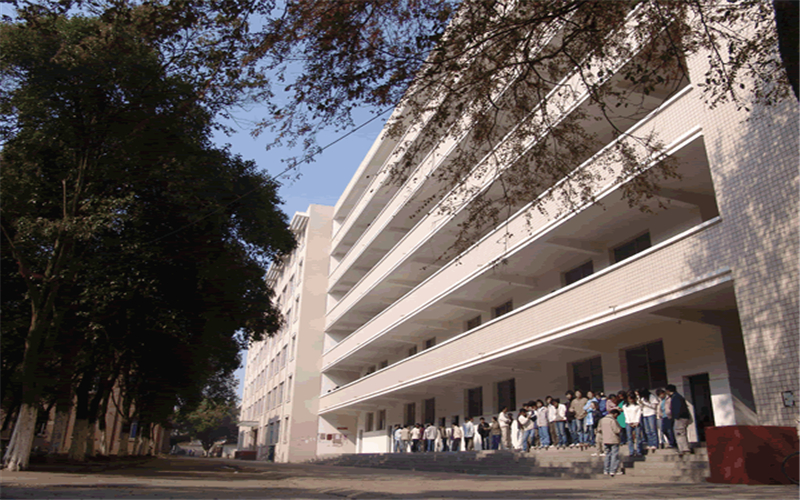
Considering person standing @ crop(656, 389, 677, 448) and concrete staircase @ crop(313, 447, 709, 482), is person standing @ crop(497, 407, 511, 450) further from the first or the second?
person standing @ crop(656, 389, 677, 448)

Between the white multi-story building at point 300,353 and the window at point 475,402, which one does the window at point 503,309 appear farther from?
the white multi-story building at point 300,353

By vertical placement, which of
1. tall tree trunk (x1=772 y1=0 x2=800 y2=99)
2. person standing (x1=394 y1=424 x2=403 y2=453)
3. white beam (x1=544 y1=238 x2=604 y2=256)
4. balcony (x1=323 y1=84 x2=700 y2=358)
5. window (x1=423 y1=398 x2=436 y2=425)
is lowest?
person standing (x1=394 y1=424 x2=403 y2=453)

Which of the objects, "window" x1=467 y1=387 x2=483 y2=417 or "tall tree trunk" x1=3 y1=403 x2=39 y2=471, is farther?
"window" x1=467 y1=387 x2=483 y2=417

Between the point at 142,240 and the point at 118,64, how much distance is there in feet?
12.6

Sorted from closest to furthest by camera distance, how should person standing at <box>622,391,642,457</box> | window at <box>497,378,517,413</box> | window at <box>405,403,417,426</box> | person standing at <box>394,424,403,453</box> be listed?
person standing at <box>622,391,642,457</box> < window at <box>497,378,517,413</box> < person standing at <box>394,424,403,453</box> < window at <box>405,403,417,426</box>

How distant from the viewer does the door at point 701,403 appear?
496 inches

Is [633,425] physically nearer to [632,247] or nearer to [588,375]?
[588,375]

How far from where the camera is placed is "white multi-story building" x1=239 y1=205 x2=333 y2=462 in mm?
37406

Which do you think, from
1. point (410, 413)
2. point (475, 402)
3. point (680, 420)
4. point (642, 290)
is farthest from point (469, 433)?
point (410, 413)

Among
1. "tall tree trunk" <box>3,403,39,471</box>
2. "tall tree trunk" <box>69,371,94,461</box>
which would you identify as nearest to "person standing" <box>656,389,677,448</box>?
"tall tree trunk" <box>3,403,39,471</box>

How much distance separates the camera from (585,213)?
A: 14.5 m

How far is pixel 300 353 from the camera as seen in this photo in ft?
129

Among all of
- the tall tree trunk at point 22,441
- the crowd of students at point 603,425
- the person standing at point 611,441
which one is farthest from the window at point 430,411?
the tall tree trunk at point 22,441

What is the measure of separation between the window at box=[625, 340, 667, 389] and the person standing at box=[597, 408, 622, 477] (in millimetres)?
3566
